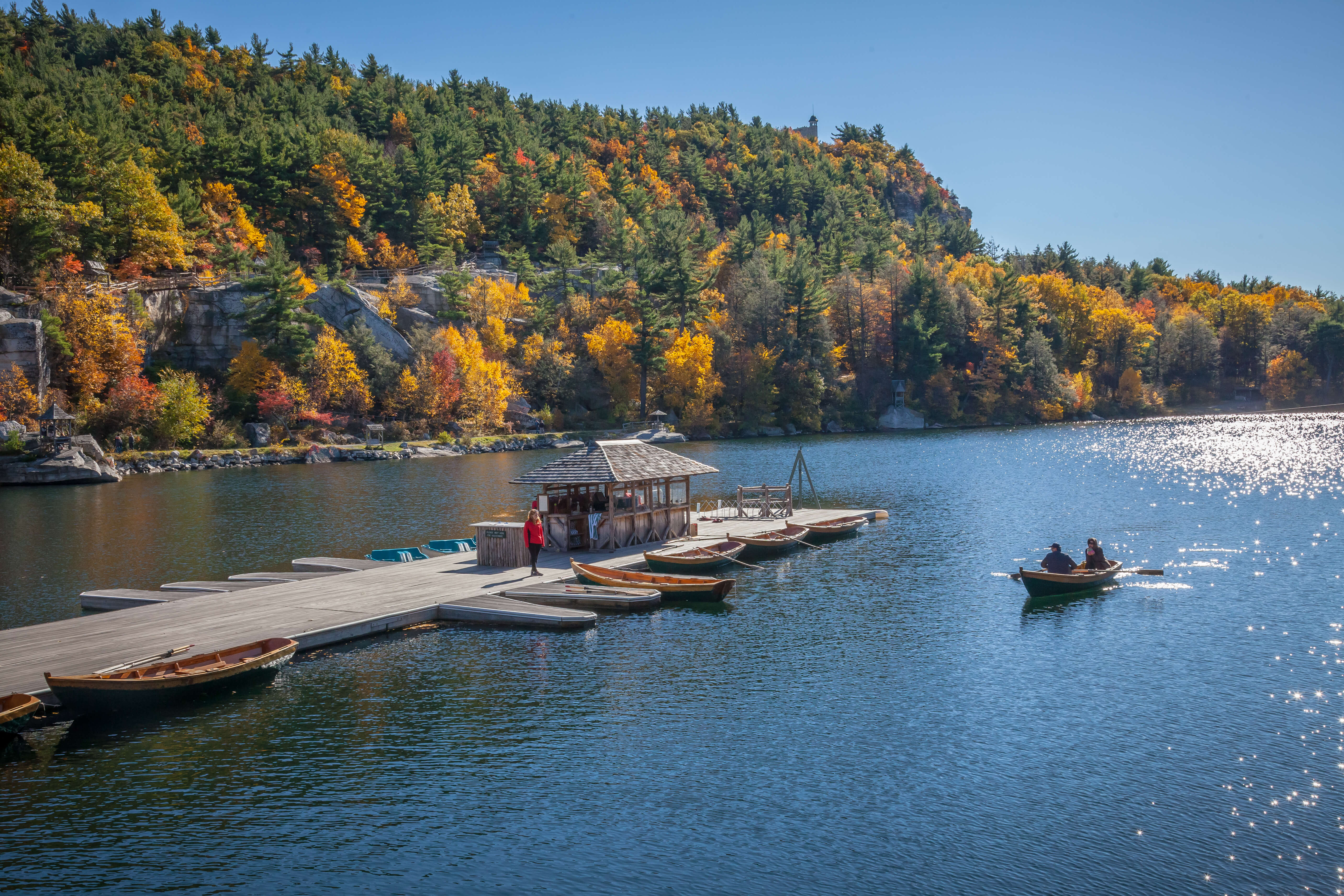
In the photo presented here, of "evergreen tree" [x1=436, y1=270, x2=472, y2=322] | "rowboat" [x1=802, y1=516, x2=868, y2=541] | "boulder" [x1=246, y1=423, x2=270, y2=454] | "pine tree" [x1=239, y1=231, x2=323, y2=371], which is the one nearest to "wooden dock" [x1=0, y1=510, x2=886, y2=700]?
"rowboat" [x1=802, y1=516, x2=868, y2=541]

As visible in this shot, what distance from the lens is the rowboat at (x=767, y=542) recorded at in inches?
1375

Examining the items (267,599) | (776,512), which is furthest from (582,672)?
(776,512)

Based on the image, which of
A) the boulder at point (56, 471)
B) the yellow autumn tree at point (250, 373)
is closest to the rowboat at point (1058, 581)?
the boulder at point (56, 471)

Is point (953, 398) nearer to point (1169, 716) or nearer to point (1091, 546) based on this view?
point (1091, 546)

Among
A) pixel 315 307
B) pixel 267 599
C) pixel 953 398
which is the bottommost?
pixel 267 599

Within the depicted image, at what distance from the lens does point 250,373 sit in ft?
281

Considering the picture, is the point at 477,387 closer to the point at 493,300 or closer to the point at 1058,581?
the point at 493,300

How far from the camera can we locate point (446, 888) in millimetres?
12016

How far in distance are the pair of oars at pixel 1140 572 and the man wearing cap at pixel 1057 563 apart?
168cm

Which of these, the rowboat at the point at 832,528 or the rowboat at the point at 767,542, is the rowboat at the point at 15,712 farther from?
the rowboat at the point at 832,528

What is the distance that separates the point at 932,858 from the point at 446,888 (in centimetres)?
695

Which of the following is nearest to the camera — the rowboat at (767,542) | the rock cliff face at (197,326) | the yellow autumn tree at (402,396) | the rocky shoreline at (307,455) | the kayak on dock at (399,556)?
the kayak on dock at (399,556)

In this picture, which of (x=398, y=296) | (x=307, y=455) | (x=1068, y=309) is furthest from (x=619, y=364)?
(x=1068, y=309)

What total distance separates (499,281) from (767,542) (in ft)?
278
